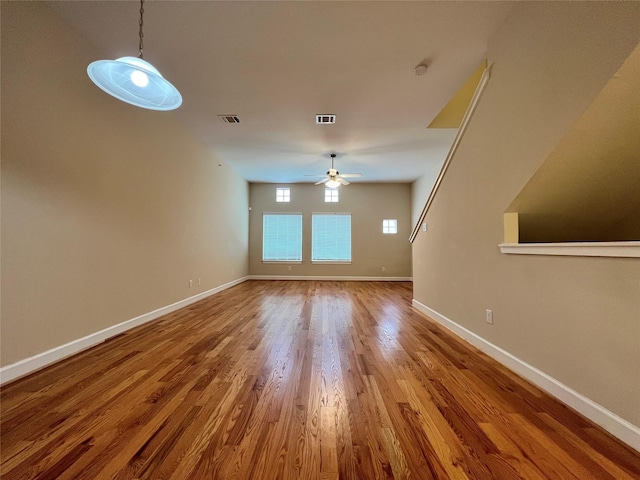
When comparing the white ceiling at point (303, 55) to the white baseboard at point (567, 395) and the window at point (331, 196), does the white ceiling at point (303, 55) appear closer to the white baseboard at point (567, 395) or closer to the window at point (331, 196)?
the white baseboard at point (567, 395)

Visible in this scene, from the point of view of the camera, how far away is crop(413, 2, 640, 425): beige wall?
1.33m

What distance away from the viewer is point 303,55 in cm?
269

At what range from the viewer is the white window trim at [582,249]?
128cm

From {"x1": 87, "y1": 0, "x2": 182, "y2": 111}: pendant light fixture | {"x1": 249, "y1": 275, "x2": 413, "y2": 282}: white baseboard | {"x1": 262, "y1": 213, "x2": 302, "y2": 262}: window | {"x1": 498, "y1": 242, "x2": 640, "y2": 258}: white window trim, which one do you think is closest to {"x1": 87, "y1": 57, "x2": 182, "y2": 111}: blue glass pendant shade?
{"x1": 87, "y1": 0, "x2": 182, "y2": 111}: pendant light fixture

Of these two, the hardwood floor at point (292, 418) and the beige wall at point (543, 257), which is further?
the beige wall at point (543, 257)

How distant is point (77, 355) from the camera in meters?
2.31

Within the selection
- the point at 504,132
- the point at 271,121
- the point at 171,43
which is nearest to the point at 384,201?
the point at 271,121

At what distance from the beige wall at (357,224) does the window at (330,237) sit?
153 millimetres

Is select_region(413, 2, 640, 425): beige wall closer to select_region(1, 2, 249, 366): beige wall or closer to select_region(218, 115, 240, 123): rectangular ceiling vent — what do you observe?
select_region(218, 115, 240, 123): rectangular ceiling vent

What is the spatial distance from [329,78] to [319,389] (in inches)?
123

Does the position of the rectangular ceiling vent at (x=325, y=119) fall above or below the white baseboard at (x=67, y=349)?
above

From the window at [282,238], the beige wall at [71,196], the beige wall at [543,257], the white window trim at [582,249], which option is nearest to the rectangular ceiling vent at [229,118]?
the beige wall at [71,196]

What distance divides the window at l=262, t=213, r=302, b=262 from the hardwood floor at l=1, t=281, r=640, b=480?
18.2 feet

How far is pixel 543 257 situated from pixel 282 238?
22.7ft
